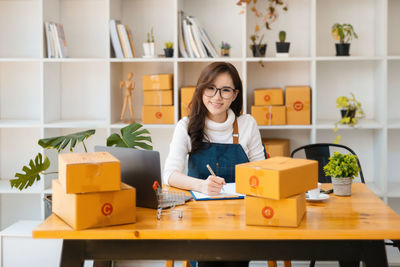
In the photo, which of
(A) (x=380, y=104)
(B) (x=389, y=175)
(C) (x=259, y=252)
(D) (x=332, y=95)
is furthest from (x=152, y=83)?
(C) (x=259, y=252)

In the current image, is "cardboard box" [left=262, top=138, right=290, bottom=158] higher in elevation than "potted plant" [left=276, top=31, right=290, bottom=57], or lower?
lower

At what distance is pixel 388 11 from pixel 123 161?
9.42 ft

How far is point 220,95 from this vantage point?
2.85 m

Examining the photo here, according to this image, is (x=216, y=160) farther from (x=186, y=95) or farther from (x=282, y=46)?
(x=282, y=46)

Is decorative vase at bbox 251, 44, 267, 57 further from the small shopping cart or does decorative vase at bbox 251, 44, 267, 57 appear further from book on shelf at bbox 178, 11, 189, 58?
the small shopping cart

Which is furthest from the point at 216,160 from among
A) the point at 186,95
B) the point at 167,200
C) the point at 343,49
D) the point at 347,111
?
the point at 343,49

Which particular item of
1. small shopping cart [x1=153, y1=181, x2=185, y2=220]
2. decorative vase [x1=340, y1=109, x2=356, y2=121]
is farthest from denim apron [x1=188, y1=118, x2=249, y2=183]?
decorative vase [x1=340, y1=109, x2=356, y2=121]

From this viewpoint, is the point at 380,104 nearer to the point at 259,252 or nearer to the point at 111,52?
the point at 111,52

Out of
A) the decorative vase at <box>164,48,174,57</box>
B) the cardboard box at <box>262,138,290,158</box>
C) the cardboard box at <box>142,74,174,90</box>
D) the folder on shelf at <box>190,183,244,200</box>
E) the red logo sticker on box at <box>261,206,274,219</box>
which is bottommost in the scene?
the folder on shelf at <box>190,183,244,200</box>

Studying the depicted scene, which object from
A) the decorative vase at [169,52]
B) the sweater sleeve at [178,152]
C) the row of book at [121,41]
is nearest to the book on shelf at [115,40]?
the row of book at [121,41]

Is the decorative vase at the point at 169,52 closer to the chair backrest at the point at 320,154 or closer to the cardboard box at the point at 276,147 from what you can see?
the cardboard box at the point at 276,147

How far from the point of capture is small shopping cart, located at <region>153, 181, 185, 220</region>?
203cm

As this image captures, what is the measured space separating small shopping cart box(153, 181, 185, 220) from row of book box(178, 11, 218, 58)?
1.74 m

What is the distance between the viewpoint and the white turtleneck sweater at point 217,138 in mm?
2785
